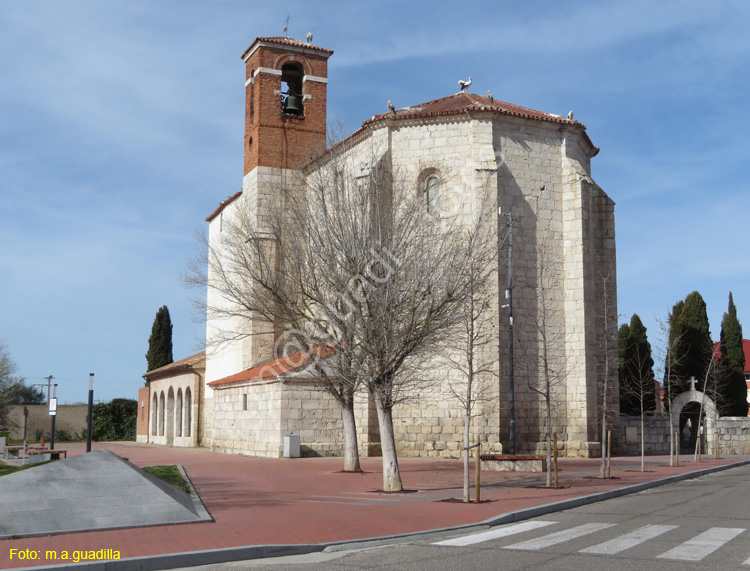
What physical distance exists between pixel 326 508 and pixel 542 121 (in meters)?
19.2

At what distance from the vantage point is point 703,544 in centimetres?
896

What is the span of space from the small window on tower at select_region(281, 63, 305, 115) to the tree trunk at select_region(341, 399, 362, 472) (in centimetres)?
1808

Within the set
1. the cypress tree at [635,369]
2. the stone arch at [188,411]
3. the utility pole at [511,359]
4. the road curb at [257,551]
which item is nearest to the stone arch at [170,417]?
the stone arch at [188,411]

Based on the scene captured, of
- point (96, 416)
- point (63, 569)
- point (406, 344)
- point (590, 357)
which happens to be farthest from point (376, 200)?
point (96, 416)

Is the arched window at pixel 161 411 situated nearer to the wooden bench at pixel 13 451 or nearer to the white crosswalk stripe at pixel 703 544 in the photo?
the wooden bench at pixel 13 451

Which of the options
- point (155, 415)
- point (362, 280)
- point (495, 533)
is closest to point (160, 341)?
point (155, 415)

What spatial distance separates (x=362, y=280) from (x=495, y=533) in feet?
20.9

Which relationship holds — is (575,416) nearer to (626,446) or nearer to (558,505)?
(626,446)

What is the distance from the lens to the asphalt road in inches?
310

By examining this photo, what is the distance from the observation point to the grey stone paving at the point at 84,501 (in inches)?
376

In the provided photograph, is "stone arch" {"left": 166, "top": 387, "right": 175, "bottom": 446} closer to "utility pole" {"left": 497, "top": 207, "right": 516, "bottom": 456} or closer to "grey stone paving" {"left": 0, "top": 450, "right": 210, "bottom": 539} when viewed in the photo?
"utility pole" {"left": 497, "top": 207, "right": 516, "bottom": 456}

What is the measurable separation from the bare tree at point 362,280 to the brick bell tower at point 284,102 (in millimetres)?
14917

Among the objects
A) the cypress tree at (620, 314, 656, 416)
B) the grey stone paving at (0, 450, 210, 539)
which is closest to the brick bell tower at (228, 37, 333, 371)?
the cypress tree at (620, 314, 656, 416)

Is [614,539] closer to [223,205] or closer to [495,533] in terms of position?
[495,533]
